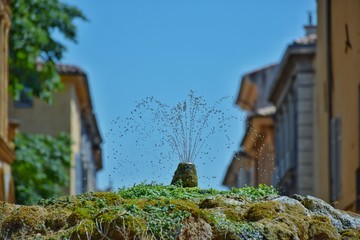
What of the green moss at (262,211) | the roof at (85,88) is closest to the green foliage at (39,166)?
the roof at (85,88)

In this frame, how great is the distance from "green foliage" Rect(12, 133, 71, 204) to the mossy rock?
99.8ft

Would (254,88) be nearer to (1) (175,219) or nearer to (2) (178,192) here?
(2) (178,192)

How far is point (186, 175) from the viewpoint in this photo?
11961 millimetres

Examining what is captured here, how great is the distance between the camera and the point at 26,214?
1020 cm

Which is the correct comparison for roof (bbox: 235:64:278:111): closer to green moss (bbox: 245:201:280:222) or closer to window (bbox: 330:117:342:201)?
window (bbox: 330:117:342:201)

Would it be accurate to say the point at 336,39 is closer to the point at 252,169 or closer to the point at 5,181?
the point at 5,181

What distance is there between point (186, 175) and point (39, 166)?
1267 inches

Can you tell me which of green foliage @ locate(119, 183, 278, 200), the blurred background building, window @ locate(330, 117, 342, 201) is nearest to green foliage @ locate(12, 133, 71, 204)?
the blurred background building

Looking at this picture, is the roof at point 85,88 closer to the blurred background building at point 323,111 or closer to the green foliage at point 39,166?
the green foliage at point 39,166

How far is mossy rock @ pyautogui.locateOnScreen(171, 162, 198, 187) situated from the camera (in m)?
11.9

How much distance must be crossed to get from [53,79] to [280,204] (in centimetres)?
2919

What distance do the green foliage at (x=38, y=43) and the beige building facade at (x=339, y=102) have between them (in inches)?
268

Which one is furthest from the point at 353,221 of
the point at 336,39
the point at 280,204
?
the point at 336,39

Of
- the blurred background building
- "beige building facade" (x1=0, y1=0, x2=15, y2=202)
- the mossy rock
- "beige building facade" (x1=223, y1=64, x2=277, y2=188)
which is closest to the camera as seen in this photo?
the mossy rock
